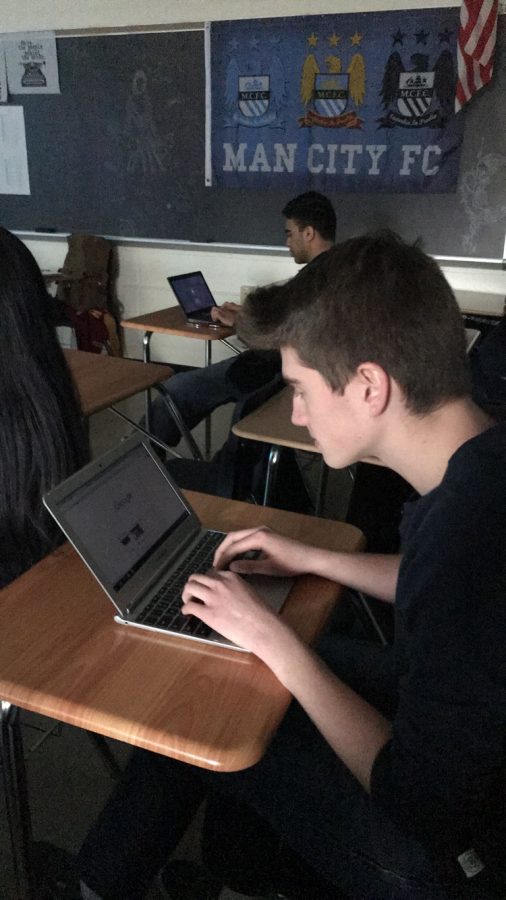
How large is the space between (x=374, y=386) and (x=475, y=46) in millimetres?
2988

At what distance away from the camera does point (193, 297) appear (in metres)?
3.22

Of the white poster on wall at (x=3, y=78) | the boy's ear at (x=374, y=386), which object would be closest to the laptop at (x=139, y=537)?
the boy's ear at (x=374, y=386)

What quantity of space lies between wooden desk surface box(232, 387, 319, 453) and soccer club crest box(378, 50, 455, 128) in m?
2.00

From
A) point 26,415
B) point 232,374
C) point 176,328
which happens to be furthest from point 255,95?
point 26,415

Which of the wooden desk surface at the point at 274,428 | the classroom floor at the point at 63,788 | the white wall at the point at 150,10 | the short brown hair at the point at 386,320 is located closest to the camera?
the short brown hair at the point at 386,320

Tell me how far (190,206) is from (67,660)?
3523 millimetres

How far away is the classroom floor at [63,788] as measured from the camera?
131cm

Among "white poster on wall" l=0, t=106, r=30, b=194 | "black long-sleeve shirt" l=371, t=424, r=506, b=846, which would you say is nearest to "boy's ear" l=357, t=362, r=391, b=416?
"black long-sleeve shirt" l=371, t=424, r=506, b=846

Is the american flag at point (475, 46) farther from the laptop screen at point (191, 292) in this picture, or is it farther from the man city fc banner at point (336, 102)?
the laptop screen at point (191, 292)

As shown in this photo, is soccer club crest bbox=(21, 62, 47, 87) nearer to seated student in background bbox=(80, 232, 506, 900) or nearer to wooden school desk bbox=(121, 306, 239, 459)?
wooden school desk bbox=(121, 306, 239, 459)

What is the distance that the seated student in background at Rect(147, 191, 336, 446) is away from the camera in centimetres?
226

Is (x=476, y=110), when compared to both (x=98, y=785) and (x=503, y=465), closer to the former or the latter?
(x=503, y=465)

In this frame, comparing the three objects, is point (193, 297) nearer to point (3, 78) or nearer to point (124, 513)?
point (3, 78)

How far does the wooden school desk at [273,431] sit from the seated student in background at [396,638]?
2.59ft
